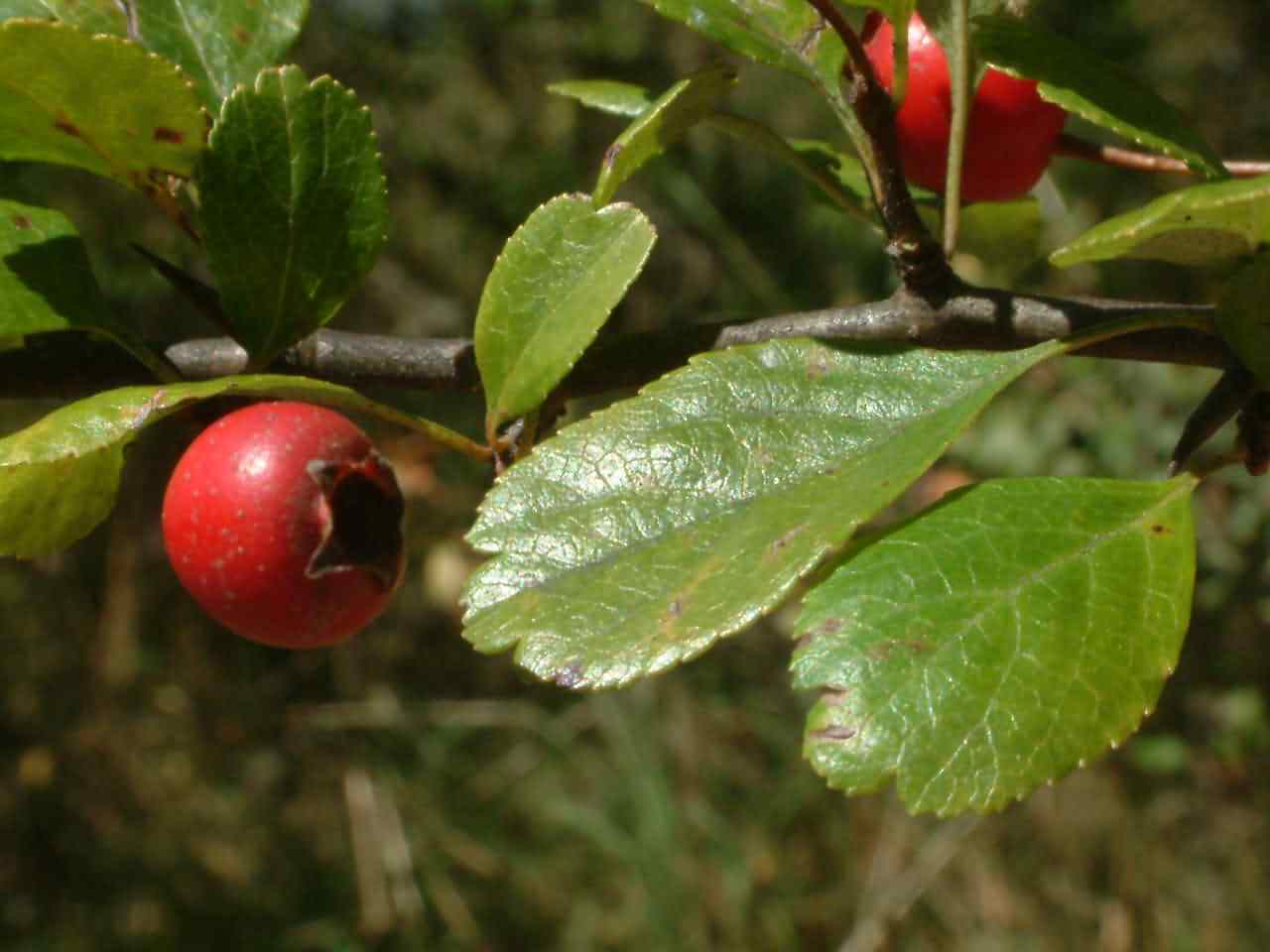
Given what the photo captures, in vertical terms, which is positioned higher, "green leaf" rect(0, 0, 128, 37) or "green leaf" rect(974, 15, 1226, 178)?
"green leaf" rect(974, 15, 1226, 178)

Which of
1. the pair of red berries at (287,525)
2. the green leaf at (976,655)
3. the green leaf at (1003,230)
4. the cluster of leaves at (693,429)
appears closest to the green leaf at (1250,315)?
the cluster of leaves at (693,429)

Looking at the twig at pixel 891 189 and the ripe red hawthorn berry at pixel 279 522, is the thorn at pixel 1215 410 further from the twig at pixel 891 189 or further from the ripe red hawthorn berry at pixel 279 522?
the ripe red hawthorn berry at pixel 279 522

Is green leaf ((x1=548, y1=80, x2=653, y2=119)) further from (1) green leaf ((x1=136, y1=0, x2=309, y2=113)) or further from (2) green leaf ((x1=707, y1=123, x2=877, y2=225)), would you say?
(1) green leaf ((x1=136, y1=0, x2=309, y2=113))

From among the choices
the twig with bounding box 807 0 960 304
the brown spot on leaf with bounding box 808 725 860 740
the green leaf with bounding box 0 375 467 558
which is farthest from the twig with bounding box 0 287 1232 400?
the brown spot on leaf with bounding box 808 725 860 740

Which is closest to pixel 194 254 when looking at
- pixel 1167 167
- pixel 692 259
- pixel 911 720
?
pixel 692 259

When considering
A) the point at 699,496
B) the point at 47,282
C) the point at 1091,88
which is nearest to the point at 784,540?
the point at 699,496

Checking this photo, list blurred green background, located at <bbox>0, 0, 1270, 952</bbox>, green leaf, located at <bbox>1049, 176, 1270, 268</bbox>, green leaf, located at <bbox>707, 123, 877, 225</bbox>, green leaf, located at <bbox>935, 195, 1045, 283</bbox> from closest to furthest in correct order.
A: green leaf, located at <bbox>1049, 176, 1270, 268</bbox>, green leaf, located at <bbox>707, 123, 877, 225</bbox>, green leaf, located at <bbox>935, 195, 1045, 283</bbox>, blurred green background, located at <bbox>0, 0, 1270, 952</bbox>

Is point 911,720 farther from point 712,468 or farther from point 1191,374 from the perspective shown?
point 1191,374
